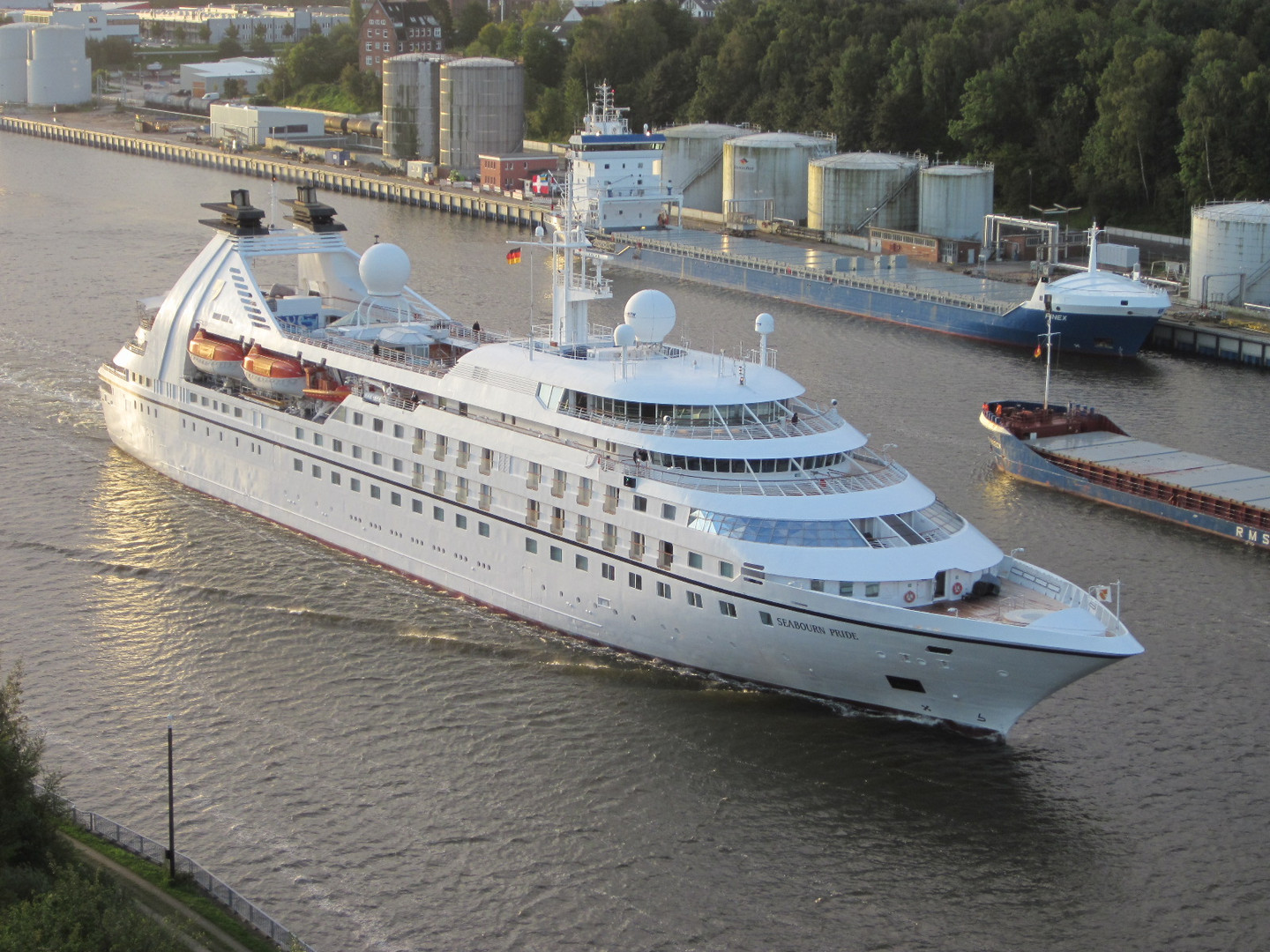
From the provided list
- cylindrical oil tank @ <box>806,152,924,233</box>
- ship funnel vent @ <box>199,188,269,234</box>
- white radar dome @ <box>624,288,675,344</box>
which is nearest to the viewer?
white radar dome @ <box>624,288,675,344</box>

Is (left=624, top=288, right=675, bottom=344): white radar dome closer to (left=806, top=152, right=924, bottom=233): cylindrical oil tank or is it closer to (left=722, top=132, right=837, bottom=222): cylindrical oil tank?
(left=806, top=152, right=924, bottom=233): cylindrical oil tank

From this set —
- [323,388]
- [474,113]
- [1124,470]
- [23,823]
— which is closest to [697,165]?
[474,113]

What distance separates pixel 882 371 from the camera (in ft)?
208

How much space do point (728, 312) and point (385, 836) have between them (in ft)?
162

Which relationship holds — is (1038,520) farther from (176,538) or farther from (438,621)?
(176,538)

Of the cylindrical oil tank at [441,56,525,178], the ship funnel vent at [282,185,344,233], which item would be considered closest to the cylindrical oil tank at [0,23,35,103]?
the cylindrical oil tank at [441,56,525,178]

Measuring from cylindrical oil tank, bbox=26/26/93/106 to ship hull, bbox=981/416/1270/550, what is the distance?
424 ft

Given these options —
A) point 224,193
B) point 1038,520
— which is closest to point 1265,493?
point 1038,520

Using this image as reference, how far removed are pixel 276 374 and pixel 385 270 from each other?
4.55 metres

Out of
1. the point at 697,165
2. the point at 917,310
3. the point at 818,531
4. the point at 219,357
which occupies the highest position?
the point at 697,165

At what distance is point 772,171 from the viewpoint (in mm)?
100125

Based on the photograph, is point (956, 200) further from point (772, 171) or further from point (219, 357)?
point (219, 357)

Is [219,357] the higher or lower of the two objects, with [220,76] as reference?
lower

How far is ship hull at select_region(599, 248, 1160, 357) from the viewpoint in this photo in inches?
2662
